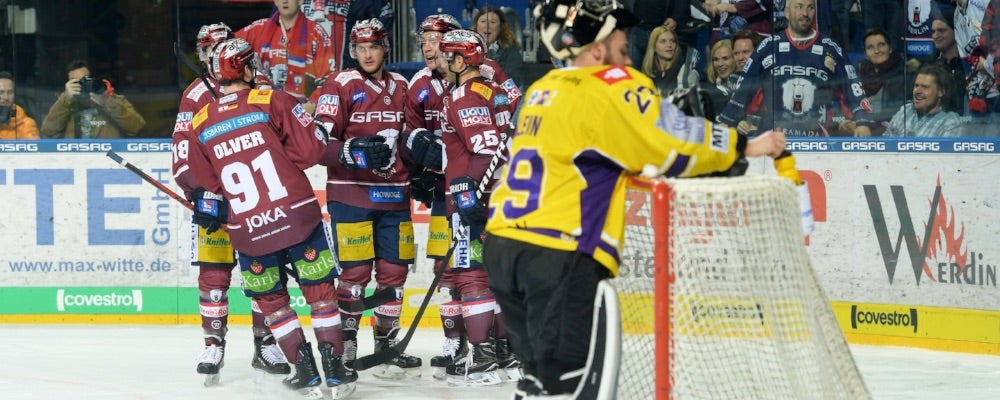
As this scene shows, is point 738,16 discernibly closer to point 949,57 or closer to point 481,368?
point 949,57

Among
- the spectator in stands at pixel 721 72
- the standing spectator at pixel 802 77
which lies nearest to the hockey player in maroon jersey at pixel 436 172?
the spectator in stands at pixel 721 72

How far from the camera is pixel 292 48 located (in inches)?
298

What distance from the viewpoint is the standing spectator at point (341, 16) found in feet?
24.5

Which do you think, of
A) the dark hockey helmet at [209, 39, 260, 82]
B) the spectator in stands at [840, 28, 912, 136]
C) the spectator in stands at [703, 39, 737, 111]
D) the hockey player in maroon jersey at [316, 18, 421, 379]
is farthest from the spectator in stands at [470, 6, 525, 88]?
the dark hockey helmet at [209, 39, 260, 82]

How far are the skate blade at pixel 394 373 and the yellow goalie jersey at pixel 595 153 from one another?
279cm

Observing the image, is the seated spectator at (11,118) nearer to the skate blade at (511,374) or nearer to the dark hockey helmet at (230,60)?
the dark hockey helmet at (230,60)

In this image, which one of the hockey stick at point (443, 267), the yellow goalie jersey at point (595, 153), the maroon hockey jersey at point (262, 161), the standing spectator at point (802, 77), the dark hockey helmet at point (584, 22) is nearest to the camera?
the yellow goalie jersey at point (595, 153)

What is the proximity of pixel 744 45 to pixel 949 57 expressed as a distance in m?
0.97

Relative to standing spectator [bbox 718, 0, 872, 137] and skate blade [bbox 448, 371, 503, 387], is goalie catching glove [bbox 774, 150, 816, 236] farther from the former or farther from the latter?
standing spectator [bbox 718, 0, 872, 137]

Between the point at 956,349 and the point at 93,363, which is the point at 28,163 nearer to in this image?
the point at 93,363

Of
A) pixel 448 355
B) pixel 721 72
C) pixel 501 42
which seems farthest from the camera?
pixel 501 42

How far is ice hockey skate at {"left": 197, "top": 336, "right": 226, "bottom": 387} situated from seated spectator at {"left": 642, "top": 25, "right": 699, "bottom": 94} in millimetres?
2588

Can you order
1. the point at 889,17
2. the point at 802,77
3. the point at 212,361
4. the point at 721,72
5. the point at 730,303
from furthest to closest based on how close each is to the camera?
the point at 721,72, the point at 802,77, the point at 889,17, the point at 212,361, the point at 730,303

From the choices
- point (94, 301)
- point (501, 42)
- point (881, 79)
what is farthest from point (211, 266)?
point (881, 79)
